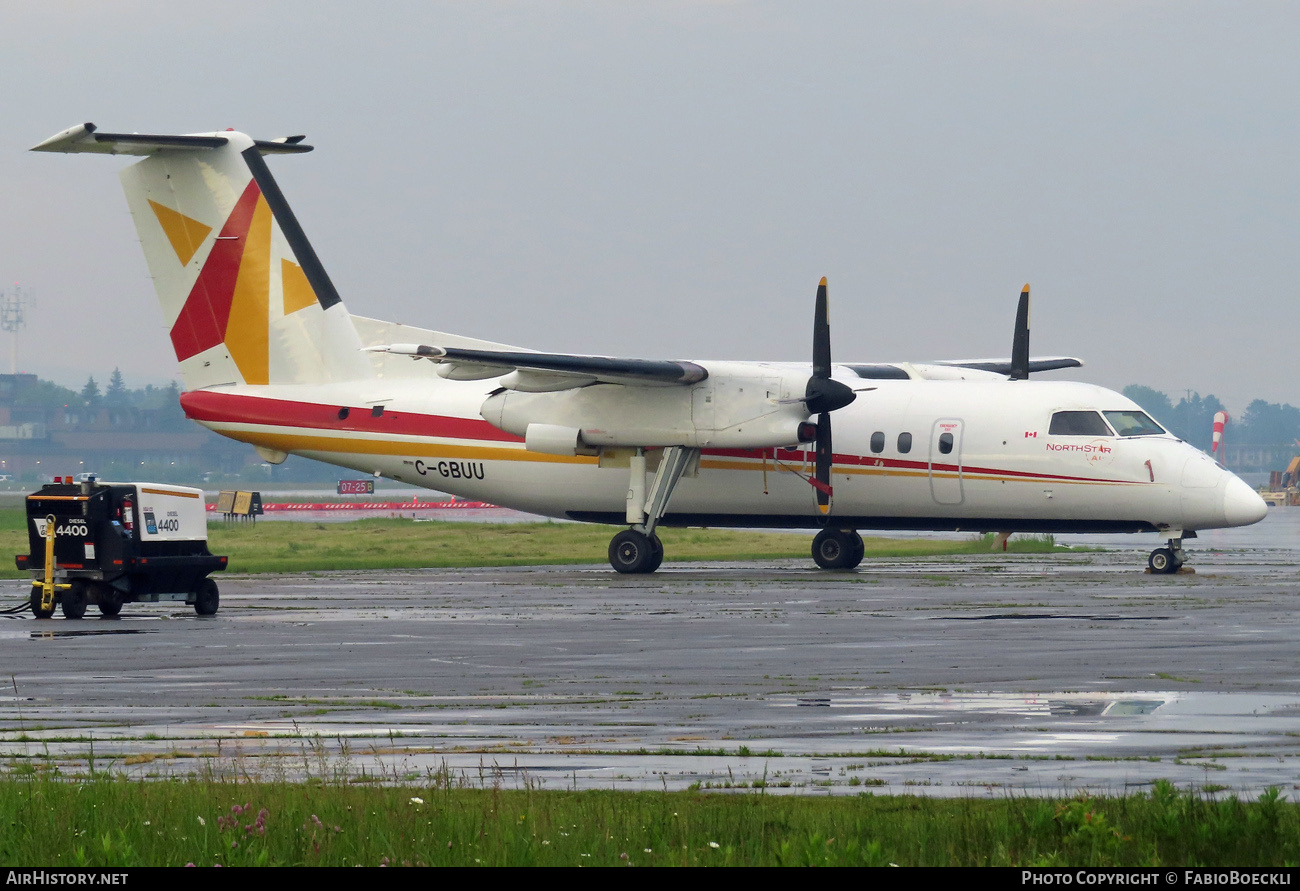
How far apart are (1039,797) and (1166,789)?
0.65 metres

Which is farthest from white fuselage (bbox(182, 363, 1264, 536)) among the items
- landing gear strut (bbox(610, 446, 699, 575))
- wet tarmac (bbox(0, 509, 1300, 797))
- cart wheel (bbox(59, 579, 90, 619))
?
cart wheel (bbox(59, 579, 90, 619))

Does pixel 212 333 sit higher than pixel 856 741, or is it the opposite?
pixel 212 333

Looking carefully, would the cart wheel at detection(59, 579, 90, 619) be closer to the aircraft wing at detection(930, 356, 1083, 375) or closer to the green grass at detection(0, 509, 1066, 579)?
the green grass at detection(0, 509, 1066, 579)

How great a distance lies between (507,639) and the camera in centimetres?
1908

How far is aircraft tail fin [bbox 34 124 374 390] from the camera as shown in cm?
3572

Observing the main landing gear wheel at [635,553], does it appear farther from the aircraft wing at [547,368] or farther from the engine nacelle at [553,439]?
the aircraft wing at [547,368]

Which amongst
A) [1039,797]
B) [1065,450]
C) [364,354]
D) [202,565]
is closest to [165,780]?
[1039,797]

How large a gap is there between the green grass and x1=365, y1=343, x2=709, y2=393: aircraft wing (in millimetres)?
6822

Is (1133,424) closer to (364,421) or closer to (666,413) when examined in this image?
(666,413)

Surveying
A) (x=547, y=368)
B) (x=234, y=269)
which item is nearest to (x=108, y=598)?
(x=547, y=368)

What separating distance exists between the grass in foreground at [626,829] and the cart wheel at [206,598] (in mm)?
14688

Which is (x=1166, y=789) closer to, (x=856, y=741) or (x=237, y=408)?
(x=856, y=741)

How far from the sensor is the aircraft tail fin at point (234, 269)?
35.7 metres
